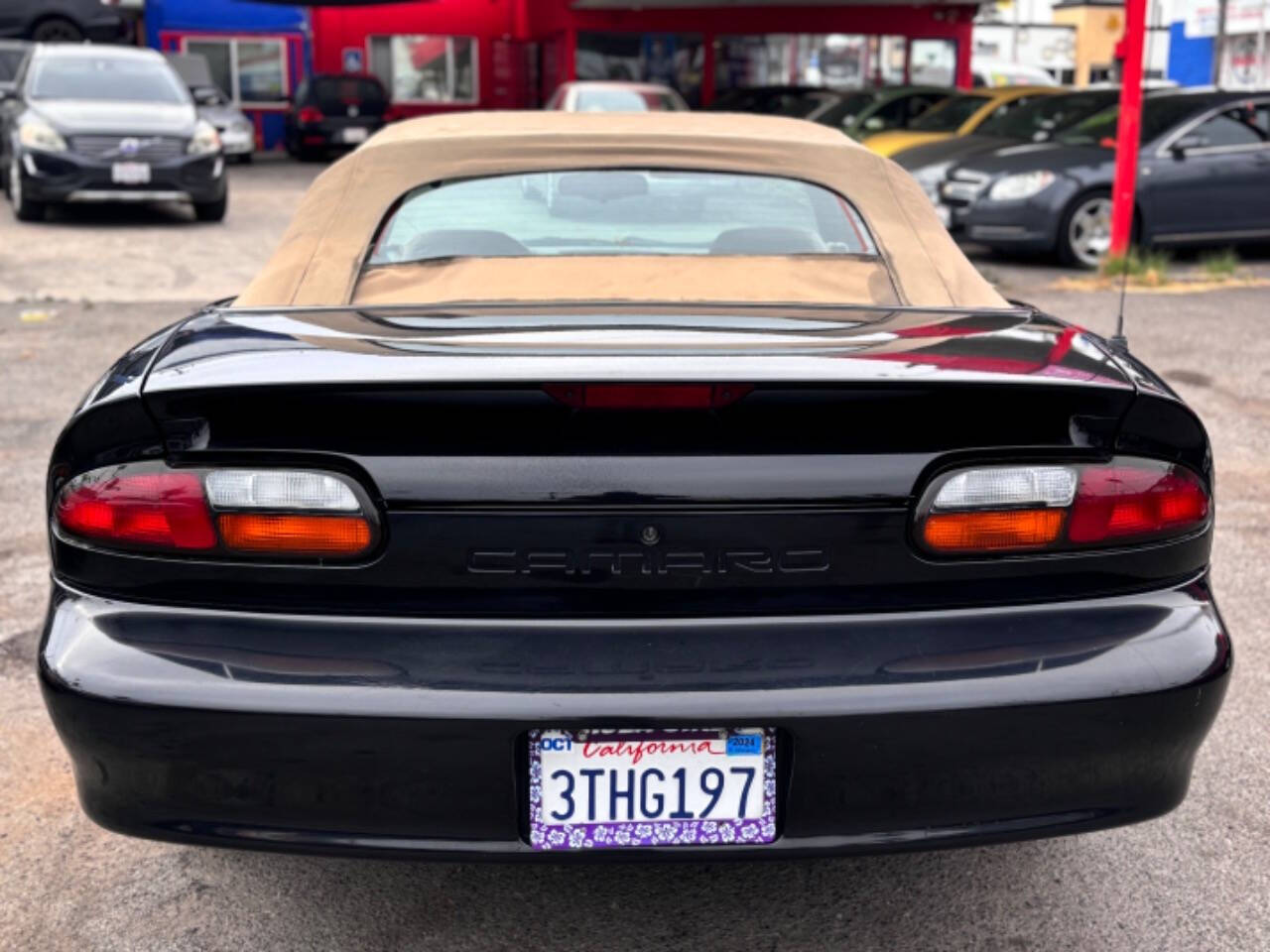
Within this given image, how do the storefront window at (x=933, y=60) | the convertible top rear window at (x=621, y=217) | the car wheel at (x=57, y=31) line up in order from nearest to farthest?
the convertible top rear window at (x=621, y=217)
the car wheel at (x=57, y=31)
the storefront window at (x=933, y=60)

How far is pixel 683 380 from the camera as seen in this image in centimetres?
223

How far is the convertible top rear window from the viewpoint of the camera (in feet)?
11.3

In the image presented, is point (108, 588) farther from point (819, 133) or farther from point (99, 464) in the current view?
point (819, 133)

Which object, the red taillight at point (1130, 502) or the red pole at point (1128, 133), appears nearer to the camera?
the red taillight at point (1130, 502)

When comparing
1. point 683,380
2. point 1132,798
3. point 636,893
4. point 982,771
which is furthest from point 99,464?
point 1132,798

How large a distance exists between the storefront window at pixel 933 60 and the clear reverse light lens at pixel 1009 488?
2616cm

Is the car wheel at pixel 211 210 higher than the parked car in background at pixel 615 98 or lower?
lower

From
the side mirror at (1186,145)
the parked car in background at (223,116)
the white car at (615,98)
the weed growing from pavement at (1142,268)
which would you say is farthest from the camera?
the parked car in background at (223,116)


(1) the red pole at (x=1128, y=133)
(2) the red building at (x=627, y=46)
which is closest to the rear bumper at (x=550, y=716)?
(1) the red pole at (x=1128, y=133)

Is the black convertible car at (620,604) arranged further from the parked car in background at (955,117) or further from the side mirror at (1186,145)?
the parked car in background at (955,117)

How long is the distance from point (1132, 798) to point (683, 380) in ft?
3.22

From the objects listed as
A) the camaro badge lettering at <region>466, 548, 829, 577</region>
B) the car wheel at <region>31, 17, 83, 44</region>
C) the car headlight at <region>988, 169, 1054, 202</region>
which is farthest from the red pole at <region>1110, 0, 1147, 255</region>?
the car wheel at <region>31, 17, 83, 44</region>

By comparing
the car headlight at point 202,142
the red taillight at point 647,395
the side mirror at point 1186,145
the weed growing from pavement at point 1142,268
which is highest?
the red taillight at point 647,395

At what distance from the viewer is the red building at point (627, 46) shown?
2595cm
